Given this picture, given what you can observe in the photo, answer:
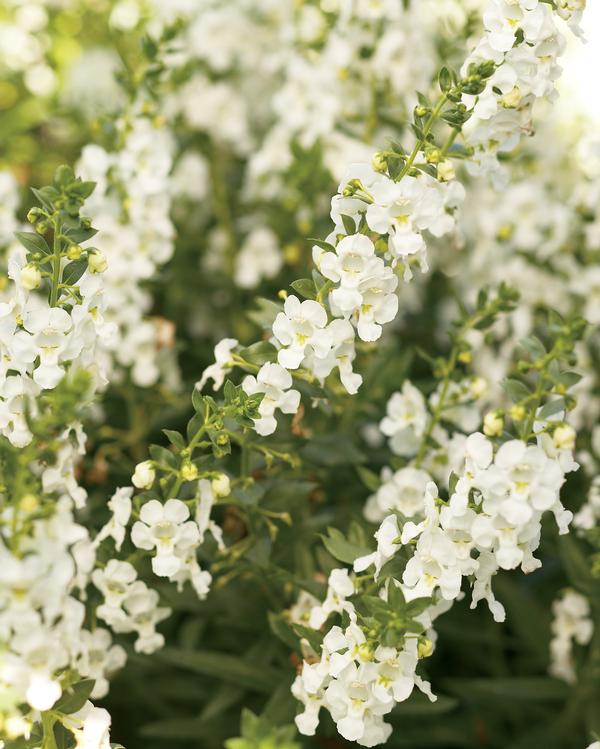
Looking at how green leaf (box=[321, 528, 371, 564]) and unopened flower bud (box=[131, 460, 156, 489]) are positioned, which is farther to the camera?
green leaf (box=[321, 528, 371, 564])

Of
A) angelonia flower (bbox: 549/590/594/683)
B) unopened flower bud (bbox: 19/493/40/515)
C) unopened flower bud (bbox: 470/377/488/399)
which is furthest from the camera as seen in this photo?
angelonia flower (bbox: 549/590/594/683)

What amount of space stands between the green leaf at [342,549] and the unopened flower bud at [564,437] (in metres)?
0.34

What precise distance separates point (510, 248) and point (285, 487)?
100 cm

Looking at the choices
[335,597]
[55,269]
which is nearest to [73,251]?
[55,269]

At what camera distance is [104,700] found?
1.86m

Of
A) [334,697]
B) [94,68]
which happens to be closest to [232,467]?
[334,697]

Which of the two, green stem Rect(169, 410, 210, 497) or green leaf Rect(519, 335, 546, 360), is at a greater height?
green leaf Rect(519, 335, 546, 360)

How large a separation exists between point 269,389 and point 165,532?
246mm

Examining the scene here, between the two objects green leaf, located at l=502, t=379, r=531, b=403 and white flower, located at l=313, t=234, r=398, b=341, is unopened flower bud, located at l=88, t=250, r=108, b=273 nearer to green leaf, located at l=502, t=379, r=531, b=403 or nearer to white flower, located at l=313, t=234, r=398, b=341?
white flower, located at l=313, t=234, r=398, b=341

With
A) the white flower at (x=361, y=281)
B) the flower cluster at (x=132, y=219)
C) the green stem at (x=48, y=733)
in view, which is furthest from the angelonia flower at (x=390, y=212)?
the flower cluster at (x=132, y=219)

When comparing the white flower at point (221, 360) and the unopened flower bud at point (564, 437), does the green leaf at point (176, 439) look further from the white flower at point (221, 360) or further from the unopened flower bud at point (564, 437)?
the unopened flower bud at point (564, 437)

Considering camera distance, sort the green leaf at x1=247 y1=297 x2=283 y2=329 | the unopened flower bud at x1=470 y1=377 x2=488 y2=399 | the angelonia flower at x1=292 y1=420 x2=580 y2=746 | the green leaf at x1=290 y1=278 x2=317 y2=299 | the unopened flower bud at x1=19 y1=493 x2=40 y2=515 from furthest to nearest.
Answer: the unopened flower bud at x1=470 y1=377 x2=488 y2=399 → the green leaf at x1=247 y1=297 x2=283 y2=329 → the green leaf at x1=290 y1=278 x2=317 y2=299 → the angelonia flower at x1=292 y1=420 x2=580 y2=746 → the unopened flower bud at x1=19 y1=493 x2=40 y2=515

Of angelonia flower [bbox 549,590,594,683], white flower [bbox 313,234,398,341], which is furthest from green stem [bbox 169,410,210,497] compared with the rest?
angelonia flower [bbox 549,590,594,683]

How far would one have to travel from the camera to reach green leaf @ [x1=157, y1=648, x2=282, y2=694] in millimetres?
1610
